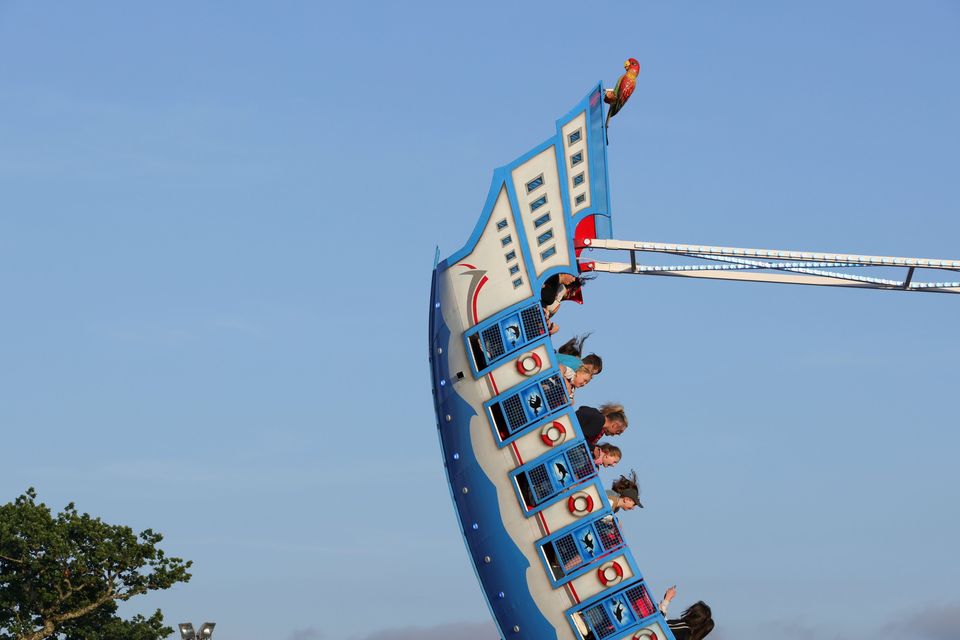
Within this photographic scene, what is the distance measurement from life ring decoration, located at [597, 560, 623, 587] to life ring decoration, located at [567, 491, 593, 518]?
1023 millimetres

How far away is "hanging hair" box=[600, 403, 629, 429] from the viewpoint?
30.8 metres

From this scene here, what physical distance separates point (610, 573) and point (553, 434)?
9.02 feet

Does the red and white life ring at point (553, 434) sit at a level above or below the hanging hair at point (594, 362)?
below

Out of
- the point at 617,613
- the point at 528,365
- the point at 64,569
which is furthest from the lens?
the point at 64,569

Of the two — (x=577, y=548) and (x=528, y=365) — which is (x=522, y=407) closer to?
(x=528, y=365)

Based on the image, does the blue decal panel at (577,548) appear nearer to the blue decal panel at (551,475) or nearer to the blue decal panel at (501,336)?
the blue decal panel at (551,475)

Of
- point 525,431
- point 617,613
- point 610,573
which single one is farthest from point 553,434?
point 617,613

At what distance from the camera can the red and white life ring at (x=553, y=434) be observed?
29734mm

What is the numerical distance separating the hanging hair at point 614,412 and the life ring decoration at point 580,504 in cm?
183

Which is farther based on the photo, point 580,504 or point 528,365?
point 528,365

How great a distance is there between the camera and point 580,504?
29.7 meters

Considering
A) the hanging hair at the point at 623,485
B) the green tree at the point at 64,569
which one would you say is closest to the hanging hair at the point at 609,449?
the hanging hair at the point at 623,485

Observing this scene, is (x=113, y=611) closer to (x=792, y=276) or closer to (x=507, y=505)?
(x=507, y=505)

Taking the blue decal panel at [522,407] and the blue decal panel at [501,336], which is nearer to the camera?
the blue decal panel at [522,407]
